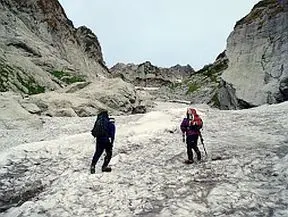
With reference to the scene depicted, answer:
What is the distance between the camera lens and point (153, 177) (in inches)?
578

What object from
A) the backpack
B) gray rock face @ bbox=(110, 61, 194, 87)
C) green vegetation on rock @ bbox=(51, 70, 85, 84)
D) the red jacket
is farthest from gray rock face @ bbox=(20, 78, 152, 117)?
gray rock face @ bbox=(110, 61, 194, 87)

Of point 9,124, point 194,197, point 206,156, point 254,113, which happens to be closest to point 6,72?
point 9,124

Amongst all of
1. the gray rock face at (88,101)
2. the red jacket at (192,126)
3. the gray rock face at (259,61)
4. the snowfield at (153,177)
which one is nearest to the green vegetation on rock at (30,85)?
the gray rock face at (88,101)

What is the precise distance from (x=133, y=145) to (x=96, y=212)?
6.95m

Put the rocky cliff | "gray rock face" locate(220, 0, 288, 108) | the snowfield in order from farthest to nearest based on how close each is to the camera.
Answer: the rocky cliff → "gray rock face" locate(220, 0, 288, 108) → the snowfield

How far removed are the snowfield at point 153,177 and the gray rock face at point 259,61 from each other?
44.3 feet

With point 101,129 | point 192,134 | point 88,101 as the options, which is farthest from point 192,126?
point 88,101

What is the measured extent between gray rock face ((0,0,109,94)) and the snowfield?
25.1 m

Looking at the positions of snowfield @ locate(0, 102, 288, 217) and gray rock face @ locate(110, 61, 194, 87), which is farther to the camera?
gray rock face @ locate(110, 61, 194, 87)

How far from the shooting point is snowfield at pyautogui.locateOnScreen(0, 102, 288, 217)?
484 inches

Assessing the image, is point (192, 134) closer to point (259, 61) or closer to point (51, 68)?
point (259, 61)

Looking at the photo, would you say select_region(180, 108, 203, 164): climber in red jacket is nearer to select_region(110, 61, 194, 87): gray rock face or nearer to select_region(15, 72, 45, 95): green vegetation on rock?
select_region(15, 72, 45, 95): green vegetation on rock

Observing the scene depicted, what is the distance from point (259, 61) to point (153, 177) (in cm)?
2739

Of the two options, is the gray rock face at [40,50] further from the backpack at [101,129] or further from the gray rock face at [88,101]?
the backpack at [101,129]
